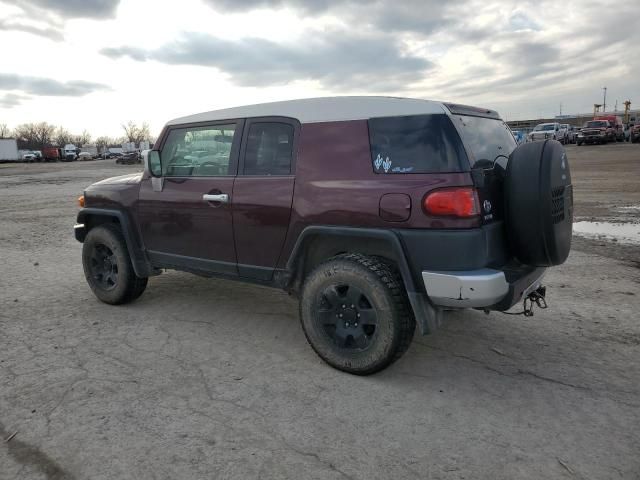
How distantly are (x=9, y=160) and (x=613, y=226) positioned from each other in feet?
251

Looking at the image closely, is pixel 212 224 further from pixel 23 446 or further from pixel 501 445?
pixel 501 445

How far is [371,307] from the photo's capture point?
3.31 metres

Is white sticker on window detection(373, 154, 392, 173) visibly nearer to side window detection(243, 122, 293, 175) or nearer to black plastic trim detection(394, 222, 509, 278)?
black plastic trim detection(394, 222, 509, 278)

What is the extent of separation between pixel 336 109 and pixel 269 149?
2.17ft

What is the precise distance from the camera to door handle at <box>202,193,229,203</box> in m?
3.96

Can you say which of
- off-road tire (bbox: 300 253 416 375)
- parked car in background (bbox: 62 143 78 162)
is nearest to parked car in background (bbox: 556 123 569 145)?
off-road tire (bbox: 300 253 416 375)

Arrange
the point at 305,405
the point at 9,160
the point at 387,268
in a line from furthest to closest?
the point at 9,160 < the point at 387,268 < the point at 305,405

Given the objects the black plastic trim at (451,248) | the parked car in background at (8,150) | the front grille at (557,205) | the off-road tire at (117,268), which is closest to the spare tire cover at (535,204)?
the front grille at (557,205)

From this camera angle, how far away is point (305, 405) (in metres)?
A: 3.07

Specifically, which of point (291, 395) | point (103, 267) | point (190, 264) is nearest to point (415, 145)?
point (291, 395)

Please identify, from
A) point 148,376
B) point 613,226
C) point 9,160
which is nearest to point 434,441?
point 148,376

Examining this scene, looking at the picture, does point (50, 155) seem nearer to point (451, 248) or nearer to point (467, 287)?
point (451, 248)

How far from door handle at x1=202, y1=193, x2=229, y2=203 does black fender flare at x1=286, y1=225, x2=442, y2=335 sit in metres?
0.78

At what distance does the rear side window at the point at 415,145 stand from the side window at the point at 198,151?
4.44 ft
